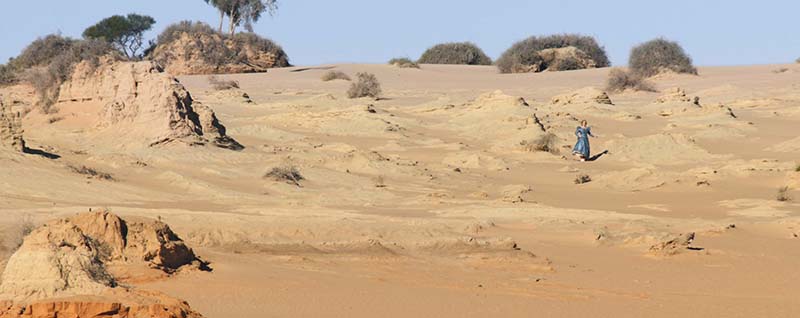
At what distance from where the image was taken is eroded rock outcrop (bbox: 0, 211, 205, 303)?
745 cm

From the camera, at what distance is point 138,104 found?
67.5 feet

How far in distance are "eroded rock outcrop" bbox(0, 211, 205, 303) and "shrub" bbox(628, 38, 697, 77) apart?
37345mm

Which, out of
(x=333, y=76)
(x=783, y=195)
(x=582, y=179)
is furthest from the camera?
(x=333, y=76)


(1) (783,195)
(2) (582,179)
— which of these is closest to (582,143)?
(2) (582,179)

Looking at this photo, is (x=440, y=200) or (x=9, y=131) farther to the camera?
(x=440, y=200)

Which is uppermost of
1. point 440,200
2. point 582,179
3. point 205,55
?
point 205,55

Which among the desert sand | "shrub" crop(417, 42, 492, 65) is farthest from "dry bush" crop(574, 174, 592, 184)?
"shrub" crop(417, 42, 492, 65)

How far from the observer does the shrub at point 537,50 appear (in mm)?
52062

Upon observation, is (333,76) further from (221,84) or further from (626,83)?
(626,83)

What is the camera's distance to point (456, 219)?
50.6 feet

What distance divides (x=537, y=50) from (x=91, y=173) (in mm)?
38798

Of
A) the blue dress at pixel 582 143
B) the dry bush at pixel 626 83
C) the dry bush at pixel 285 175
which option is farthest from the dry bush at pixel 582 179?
the dry bush at pixel 626 83

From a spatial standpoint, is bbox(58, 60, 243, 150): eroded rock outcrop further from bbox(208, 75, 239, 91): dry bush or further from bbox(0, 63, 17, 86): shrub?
bbox(208, 75, 239, 91): dry bush

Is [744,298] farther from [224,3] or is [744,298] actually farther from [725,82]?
[224,3]
